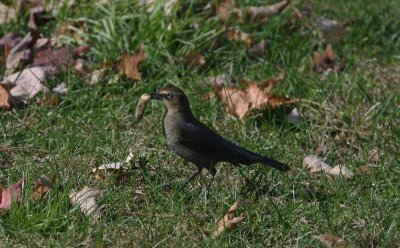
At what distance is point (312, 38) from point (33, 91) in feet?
7.94

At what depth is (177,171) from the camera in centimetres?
588

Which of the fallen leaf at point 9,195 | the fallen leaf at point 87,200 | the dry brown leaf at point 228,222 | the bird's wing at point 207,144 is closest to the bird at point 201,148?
the bird's wing at point 207,144

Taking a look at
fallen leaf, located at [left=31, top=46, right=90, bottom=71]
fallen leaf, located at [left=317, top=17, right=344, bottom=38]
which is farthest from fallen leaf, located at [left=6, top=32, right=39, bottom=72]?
fallen leaf, located at [left=317, top=17, right=344, bottom=38]

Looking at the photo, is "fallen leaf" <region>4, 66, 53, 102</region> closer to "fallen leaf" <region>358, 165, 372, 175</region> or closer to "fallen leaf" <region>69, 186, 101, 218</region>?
"fallen leaf" <region>69, 186, 101, 218</region>

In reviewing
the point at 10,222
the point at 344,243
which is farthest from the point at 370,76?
the point at 10,222

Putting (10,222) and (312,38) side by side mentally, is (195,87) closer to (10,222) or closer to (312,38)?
(312,38)

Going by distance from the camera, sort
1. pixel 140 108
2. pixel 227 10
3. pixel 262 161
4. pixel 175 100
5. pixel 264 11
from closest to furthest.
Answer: pixel 262 161 < pixel 175 100 < pixel 140 108 < pixel 227 10 < pixel 264 11

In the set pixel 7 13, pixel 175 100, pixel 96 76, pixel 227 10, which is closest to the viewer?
pixel 175 100

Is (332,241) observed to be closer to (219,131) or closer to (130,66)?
(219,131)

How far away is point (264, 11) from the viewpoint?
26.2 feet

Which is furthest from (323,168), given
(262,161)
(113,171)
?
(113,171)

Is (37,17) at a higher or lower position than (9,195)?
lower

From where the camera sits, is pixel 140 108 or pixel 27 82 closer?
pixel 140 108

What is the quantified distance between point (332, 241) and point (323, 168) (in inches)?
46.2
